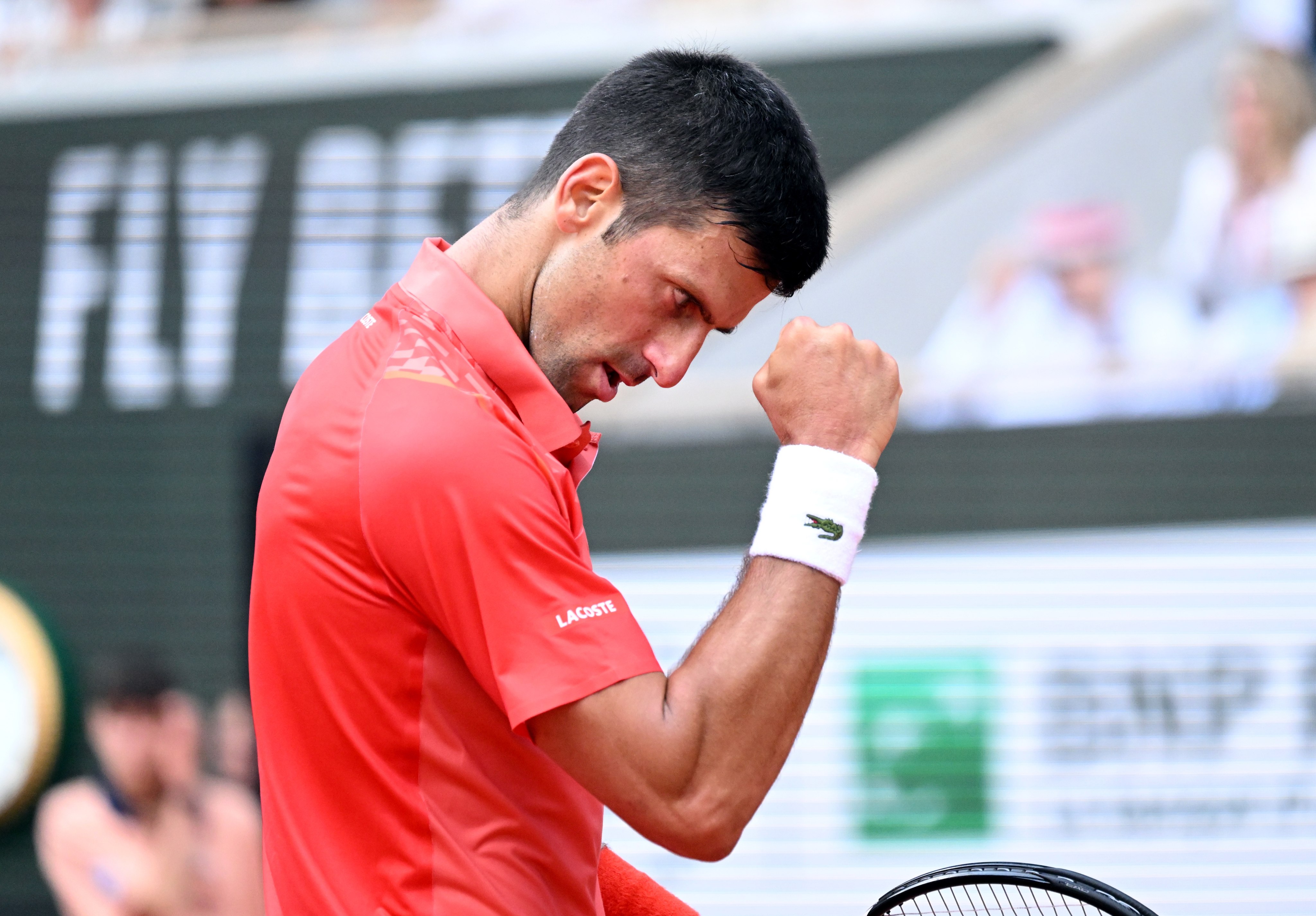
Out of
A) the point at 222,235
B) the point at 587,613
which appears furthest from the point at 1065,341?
the point at 587,613

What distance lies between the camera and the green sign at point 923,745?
5961 millimetres

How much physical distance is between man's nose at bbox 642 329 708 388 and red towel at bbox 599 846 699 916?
0.71 m

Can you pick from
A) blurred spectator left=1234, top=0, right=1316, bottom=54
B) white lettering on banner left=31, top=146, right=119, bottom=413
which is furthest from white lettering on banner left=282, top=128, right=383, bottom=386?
blurred spectator left=1234, top=0, right=1316, bottom=54

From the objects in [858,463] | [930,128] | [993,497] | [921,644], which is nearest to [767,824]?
[921,644]

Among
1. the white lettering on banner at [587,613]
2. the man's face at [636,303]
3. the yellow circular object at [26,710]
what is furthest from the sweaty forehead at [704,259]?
the yellow circular object at [26,710]

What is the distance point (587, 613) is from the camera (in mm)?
1464

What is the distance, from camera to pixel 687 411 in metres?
6.36

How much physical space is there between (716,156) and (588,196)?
0.57 feet

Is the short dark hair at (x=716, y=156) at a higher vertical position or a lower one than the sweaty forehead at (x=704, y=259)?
higher

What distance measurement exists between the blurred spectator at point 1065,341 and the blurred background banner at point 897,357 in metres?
0.02

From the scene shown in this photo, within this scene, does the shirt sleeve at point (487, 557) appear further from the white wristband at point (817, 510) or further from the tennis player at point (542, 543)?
the white wristband at point (817, 510)

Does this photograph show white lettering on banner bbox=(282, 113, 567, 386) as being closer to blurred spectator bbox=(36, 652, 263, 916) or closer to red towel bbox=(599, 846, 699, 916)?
blurred spectator bbox=(36, 652, 263, 916)

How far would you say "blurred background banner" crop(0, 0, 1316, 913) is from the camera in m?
5.82

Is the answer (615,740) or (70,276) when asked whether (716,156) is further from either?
(70,276)
